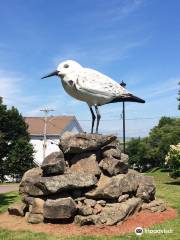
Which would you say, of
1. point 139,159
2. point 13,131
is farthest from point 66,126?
point 13,131

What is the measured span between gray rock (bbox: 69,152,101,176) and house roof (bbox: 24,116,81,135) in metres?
40.1

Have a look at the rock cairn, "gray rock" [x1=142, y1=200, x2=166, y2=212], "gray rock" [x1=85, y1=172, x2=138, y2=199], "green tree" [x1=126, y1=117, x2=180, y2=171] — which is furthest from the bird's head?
"green tree" [x1=126, y1=117, x2=180, y2=171]

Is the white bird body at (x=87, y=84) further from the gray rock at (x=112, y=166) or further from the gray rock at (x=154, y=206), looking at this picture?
the gray rock at (x=154, y=206)

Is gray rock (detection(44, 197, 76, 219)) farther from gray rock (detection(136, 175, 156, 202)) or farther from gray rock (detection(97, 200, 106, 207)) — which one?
gray rock (detection(136, 175, 156, 202))

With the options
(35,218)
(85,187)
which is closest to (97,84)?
(85,187)

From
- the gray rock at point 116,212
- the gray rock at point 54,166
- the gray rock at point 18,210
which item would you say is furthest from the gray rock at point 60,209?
the gray rock at point 18,210

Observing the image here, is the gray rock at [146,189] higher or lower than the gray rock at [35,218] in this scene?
higher

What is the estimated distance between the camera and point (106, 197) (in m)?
11.3

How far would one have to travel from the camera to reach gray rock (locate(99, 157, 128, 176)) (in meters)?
12.1

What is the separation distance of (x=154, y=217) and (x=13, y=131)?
24.4 metres

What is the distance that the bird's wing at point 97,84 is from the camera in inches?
472

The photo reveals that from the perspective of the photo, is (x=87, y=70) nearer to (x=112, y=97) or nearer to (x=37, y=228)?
(x=112, y=97)

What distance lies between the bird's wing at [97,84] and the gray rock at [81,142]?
4.30ft

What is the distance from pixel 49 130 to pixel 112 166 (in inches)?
1666
